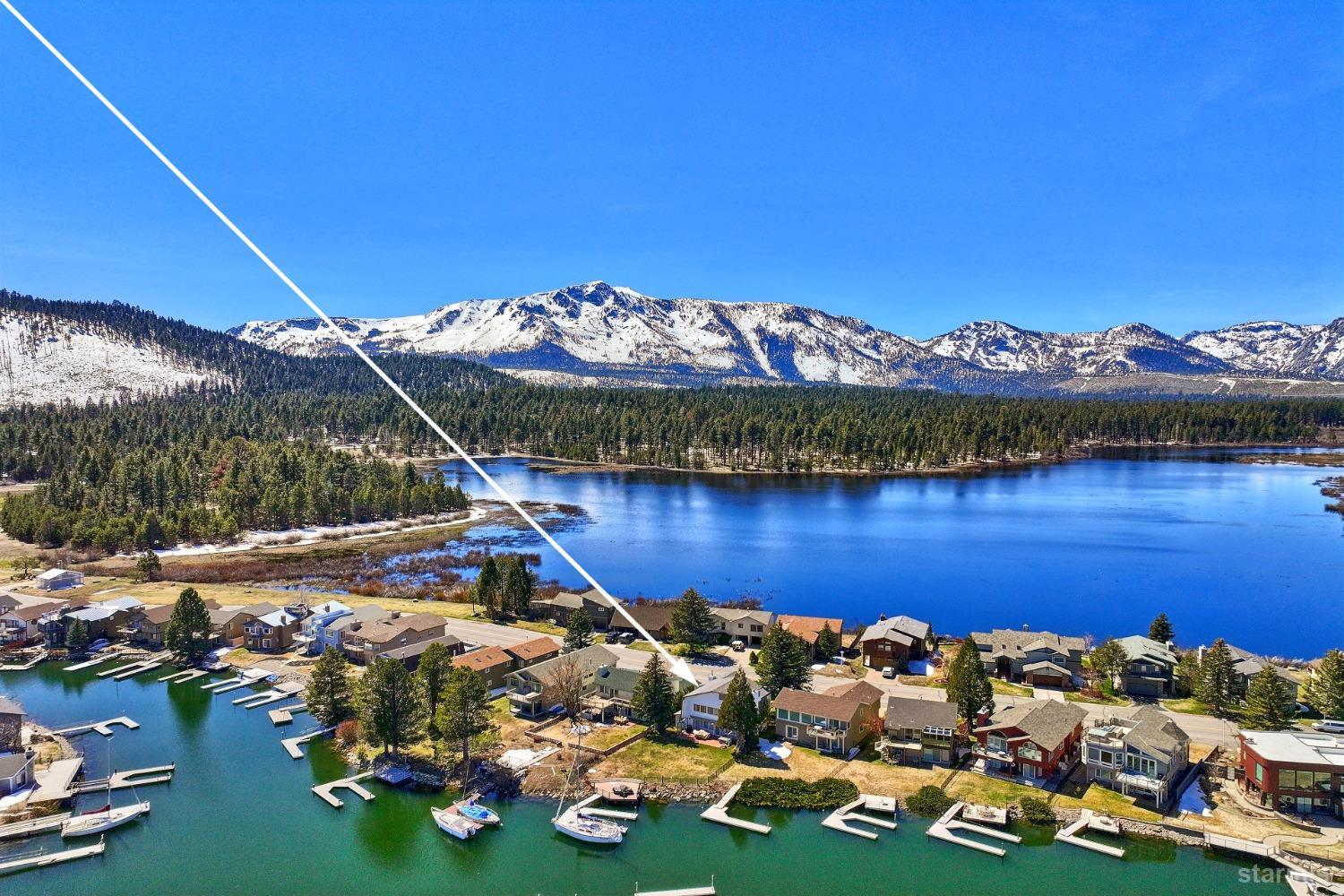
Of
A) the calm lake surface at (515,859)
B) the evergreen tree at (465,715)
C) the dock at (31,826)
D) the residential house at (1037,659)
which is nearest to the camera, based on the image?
the calm lake surface at (515,859)

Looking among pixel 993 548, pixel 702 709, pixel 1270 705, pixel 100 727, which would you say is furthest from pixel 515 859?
pixel 993 548

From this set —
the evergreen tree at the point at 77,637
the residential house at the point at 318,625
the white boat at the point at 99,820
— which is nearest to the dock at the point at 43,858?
the white boat at the point at 99,820

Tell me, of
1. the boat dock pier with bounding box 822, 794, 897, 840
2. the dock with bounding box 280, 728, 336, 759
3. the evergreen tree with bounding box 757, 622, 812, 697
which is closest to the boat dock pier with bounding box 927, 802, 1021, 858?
the boat dock pier with bounding box 822, 794, 897, 840

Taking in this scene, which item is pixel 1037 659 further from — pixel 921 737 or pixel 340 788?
pixel 340 788

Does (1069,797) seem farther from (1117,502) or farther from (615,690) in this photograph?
(1117,502)

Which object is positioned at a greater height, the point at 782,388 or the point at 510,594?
the point at 782,388

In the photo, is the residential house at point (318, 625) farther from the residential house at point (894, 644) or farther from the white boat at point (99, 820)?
the residential house at point (894, 644)

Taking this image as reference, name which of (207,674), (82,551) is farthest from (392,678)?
(82,551)
